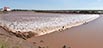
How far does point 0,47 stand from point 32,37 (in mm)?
7977

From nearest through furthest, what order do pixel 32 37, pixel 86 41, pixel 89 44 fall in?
pixel 89 44 < pixel 86 41 < pixel 32 37

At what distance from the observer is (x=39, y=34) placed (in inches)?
706

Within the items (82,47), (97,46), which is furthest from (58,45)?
(97,46)

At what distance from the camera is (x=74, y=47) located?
13406 millimetres

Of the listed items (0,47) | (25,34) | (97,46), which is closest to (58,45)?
(97,46)

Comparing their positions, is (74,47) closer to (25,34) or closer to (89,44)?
(89,44)

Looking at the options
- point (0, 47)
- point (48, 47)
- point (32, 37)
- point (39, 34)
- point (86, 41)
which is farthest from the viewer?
point (39, 34)

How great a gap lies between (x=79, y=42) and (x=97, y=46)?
1609 mm

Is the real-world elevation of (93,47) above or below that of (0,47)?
below

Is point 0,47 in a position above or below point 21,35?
above

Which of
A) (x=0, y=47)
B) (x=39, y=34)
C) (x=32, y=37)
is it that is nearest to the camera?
(x=0, y=47)

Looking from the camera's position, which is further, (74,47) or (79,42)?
(79,42)

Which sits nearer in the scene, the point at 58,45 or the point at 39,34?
the point at 58,45

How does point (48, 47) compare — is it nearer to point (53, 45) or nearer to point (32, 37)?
point (53, 45)
